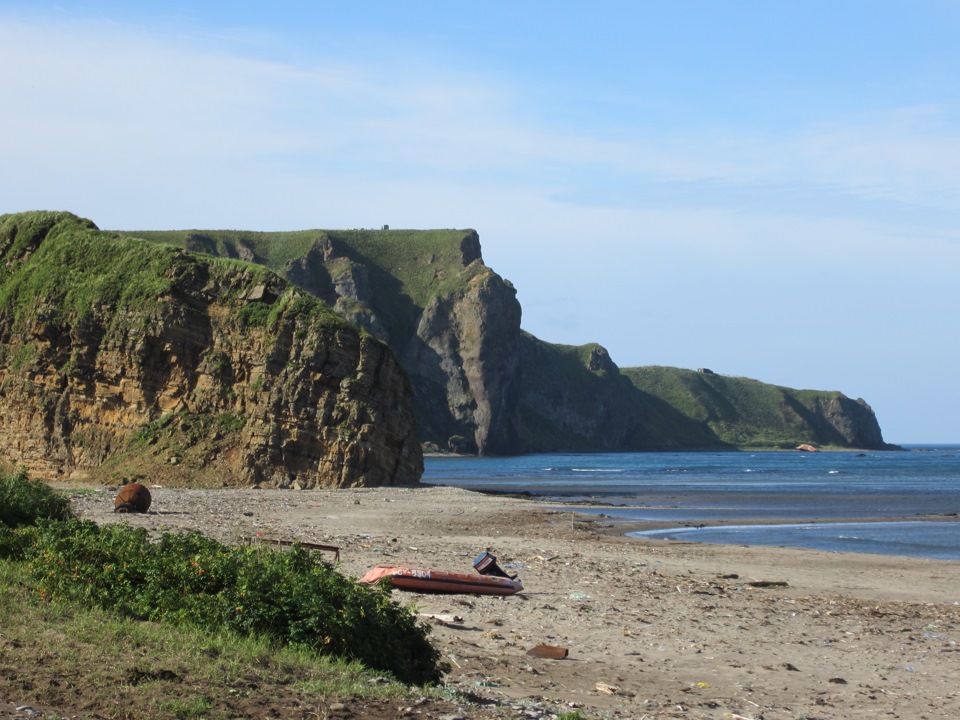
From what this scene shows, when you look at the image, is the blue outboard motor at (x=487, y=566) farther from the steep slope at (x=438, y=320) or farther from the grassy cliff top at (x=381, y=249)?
the grassy cliff top at (x=381, y=249)

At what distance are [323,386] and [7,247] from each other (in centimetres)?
1903

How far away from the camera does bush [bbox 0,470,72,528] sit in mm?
15430

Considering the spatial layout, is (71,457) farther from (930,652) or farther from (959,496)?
(959,496)

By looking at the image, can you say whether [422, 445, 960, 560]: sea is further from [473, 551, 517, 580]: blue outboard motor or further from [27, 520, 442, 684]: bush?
[27, 520, 442, 684]: bush

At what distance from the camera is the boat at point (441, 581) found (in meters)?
16.1

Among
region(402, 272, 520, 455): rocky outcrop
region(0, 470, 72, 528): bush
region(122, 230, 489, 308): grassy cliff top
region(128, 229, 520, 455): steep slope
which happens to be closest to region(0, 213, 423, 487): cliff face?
region(0, 470, 72, 528): bush

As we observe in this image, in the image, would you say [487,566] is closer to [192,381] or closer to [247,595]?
[247,595]

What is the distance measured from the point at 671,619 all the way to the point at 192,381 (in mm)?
34171

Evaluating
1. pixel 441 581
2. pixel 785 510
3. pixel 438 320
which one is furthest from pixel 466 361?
pixel 441 581

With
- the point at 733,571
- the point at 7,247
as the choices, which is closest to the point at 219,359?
the point at 7,247

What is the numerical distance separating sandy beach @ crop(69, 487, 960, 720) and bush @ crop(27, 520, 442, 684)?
953mm

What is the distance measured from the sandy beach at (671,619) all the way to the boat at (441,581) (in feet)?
0.80

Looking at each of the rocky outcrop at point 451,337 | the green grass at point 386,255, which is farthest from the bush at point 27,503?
the rocky outcrop at point 451,337

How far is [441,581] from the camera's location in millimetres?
16438
